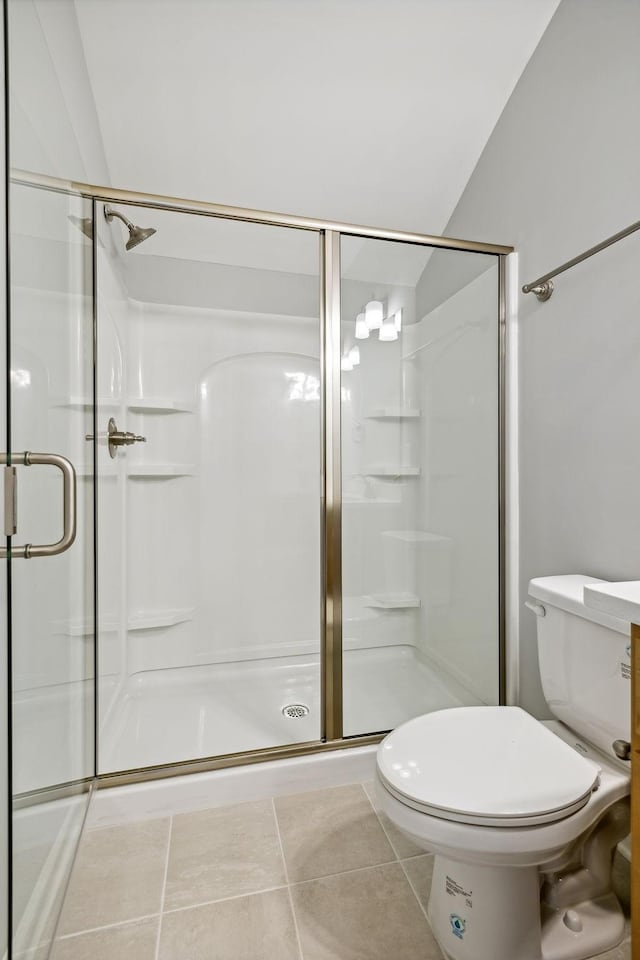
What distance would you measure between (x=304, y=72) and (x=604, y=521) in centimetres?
175

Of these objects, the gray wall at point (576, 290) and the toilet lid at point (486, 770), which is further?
the gray wall at point (576, 290)

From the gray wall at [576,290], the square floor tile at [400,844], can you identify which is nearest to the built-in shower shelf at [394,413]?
the gray wall at [576,290]

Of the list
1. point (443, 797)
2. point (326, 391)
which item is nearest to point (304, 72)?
point (326, 391)

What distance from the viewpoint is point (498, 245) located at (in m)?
1.84

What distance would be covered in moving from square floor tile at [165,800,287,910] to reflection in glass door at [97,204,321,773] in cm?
42

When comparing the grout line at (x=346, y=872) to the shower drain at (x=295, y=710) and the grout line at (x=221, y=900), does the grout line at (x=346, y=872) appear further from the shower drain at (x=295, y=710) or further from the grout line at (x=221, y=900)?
the shower drain at (x=295, y=710)

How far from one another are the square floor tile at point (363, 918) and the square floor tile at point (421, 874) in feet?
0.05

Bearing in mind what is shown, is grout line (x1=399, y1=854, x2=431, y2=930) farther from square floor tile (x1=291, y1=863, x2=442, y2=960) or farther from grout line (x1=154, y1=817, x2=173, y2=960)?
grout line (x1=154, y1=817, x2=173, y2=960)

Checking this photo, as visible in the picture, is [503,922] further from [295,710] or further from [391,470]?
[391,470]

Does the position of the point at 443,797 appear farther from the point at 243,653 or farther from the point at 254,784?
the point at 243,653

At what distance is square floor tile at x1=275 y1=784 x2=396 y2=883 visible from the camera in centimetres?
128

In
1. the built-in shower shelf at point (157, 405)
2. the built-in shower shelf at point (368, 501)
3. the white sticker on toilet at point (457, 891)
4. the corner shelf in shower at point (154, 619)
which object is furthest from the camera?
the built-in shower shelf at point (157, 405)

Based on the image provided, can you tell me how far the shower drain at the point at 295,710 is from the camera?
6.08 feet

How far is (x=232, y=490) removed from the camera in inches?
93.2
